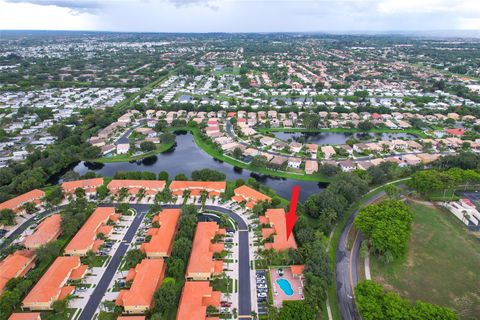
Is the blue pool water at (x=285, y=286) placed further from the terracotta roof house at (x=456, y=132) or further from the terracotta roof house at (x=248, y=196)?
the terracotta roof house at (x=456, y=132)

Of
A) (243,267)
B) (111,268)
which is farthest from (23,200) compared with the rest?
(243,267)

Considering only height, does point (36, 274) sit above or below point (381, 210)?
below

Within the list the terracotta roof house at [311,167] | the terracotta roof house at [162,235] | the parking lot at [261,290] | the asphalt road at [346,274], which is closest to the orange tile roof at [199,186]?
the terracotta roof house at [162,235]

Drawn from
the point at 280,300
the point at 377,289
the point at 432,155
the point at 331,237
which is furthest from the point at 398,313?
the point at 432,155

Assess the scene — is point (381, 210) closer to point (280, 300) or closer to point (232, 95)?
point (280, 300)

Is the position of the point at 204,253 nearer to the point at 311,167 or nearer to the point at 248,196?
the point at 248,196

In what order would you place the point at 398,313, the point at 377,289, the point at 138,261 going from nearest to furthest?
the point at 398,313, the point at 377,289, the point at 138,261

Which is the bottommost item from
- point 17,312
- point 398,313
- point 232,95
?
point 17,312
